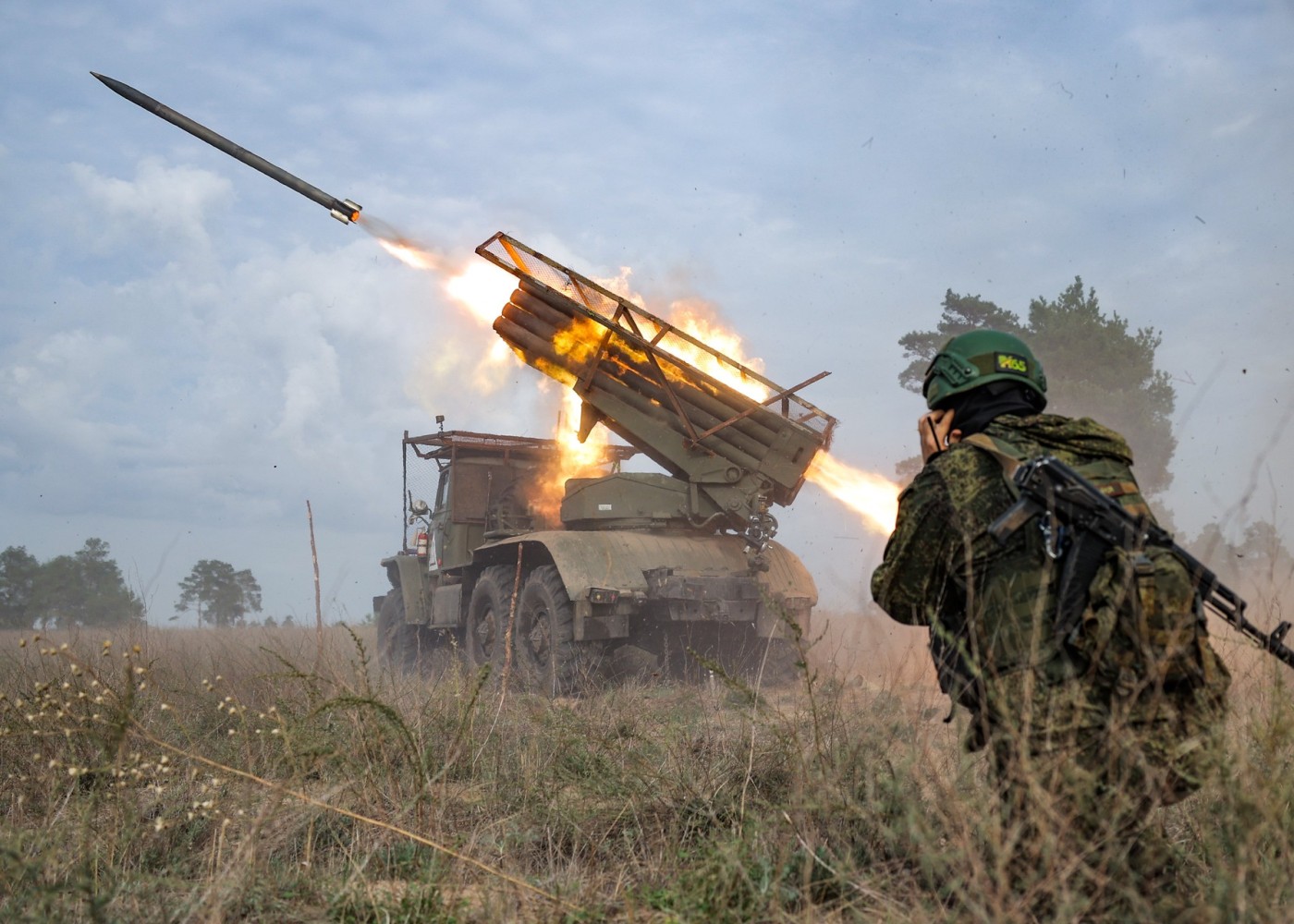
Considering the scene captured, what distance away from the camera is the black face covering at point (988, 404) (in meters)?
3.33

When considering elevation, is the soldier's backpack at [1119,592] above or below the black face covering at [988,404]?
below

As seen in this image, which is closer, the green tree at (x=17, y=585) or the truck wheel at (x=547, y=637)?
the truck wheel at (x=547, y=637)

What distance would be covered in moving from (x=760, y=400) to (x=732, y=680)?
6352 millimetres

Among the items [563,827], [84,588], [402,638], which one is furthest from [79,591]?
[563,827]

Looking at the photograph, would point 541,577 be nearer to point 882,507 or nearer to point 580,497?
point 580,497

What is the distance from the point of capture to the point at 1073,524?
9.59 feet

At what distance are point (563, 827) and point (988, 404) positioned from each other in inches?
91.4

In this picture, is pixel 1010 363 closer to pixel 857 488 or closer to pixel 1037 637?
pixel 1037 637

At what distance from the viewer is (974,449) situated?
3.13 meters

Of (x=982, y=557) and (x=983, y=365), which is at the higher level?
(x=983, y=365)

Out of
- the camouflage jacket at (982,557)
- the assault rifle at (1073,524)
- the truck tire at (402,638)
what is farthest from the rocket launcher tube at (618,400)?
the assault rifle at (1073,524)

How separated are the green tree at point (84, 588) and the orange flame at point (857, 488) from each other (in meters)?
33.3

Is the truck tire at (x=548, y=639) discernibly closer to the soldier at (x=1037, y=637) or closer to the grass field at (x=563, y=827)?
the grass field at (x=563, y=827)

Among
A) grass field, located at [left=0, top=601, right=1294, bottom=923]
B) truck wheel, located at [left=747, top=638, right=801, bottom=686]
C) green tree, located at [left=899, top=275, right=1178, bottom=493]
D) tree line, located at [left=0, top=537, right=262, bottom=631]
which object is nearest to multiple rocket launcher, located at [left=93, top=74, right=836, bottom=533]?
truck wheel, located at [left=747, top=638, right=801, bottom=686]
